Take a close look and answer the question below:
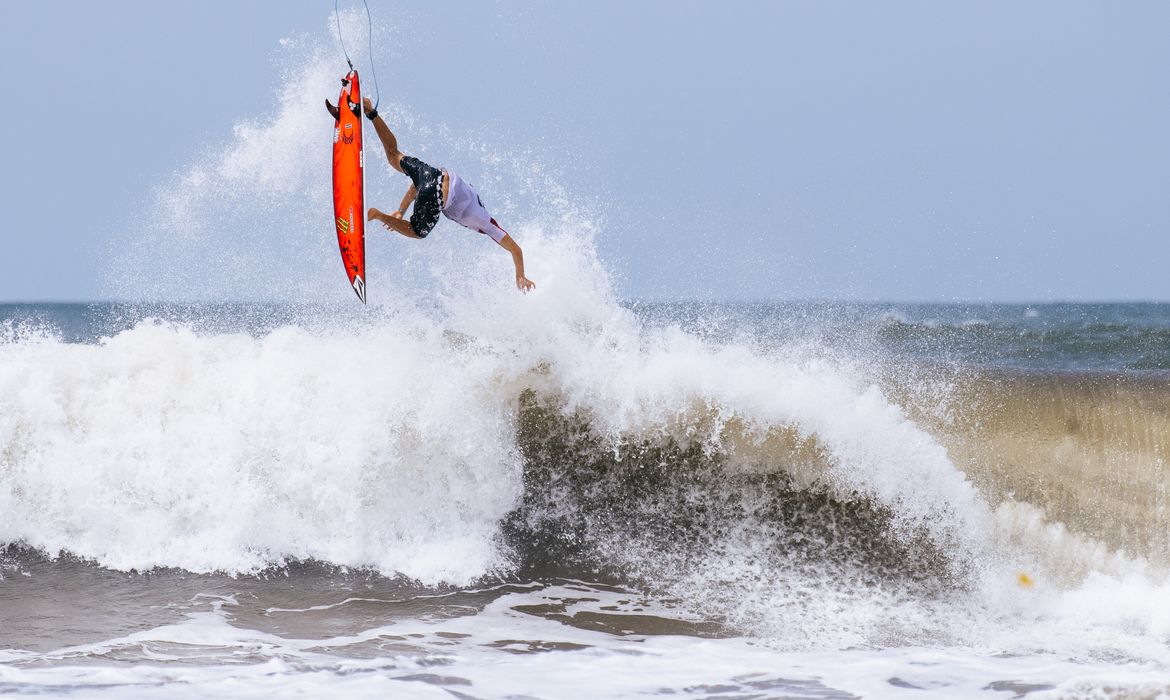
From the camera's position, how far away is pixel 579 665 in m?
5.03

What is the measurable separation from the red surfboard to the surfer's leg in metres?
0.25

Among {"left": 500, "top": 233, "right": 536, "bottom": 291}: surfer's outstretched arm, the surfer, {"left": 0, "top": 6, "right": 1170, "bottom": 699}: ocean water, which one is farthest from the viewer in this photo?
{"left": 500, "top": 233, "right": 536, "bottom": 291}: surfer's outstretched arm

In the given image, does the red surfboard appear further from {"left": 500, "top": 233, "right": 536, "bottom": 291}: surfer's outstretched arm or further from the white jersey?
{"left": 500, "top": 233, "right": 536, "bottom": 291}: surfer's outstretched arm

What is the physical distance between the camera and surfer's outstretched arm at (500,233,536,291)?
7461 millimetres

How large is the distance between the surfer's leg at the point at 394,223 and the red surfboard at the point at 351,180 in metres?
0.25

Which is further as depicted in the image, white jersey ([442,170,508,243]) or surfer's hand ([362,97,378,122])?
white jersey ([442,170,508,243])

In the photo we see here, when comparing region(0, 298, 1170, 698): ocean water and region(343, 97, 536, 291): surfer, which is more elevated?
region(343, 97, 536, 291): surfer

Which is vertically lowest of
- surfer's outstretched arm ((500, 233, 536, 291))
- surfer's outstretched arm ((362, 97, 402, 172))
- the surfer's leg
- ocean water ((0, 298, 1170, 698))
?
ocean water ((0, 298, 1170, 698))

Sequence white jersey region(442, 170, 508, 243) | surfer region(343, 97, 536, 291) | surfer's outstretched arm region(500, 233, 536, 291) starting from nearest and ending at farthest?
surfer region(343, 97, 536, 291) < white jersey region(442, 170, 508, 243) < surfer's outstretched arm region(500, 233, 536, 291)

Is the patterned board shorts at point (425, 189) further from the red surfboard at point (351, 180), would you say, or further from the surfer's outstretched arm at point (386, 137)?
the red surfboard at point (351, 180)

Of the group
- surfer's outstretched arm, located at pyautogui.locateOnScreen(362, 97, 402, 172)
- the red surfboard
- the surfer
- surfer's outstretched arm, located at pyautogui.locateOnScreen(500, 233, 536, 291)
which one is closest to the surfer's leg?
the surfer

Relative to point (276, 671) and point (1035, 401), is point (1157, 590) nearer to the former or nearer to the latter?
point (1035, 401)

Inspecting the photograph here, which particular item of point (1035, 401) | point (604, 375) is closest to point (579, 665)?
point (604, 375)

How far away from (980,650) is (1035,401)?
305 centimetres
